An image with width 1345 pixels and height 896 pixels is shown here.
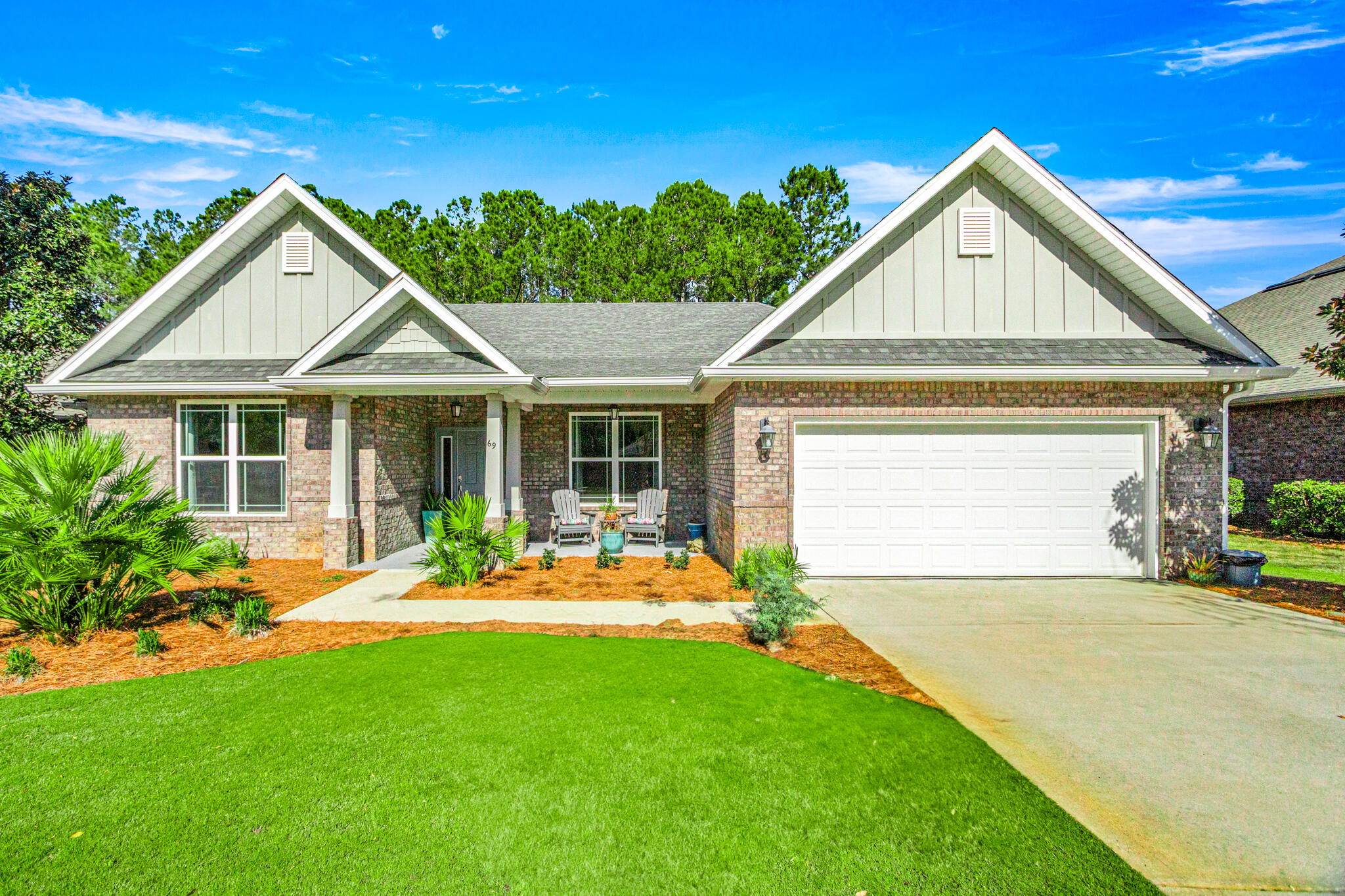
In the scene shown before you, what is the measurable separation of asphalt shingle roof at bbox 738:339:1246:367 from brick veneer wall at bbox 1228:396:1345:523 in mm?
7648

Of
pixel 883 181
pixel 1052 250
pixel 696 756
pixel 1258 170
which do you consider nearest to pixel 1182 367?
pixel 1052 250

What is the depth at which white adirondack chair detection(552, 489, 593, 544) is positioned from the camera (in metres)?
11.4

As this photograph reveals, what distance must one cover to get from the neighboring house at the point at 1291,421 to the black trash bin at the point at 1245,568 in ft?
21.6

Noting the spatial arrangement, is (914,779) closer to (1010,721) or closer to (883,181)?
(1010,721)

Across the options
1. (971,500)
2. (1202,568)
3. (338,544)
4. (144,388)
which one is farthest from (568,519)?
(1202,568)

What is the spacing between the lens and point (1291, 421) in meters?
13.7

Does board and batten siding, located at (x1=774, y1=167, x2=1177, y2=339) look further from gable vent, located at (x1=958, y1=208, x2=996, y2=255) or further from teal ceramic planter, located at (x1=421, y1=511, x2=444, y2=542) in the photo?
teal ceramic planter, located at (x1=421, y1=511, x2=444, y2=542)

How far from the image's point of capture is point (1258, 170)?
1394cm

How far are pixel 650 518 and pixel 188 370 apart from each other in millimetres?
8517

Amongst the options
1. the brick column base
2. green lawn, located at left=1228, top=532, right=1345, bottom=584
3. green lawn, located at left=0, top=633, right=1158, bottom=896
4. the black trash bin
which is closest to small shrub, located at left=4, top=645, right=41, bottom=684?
green lawn, located at left=0, top=633, right=1158, bottom=896

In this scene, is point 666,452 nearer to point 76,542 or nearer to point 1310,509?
point 76,542

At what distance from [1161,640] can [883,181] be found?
1856 cm

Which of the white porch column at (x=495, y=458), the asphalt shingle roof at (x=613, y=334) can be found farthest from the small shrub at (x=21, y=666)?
the asphalt shingle roof at (x=613, y=334)

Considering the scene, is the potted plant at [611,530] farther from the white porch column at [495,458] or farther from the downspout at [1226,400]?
the downspout at [1226,400]
